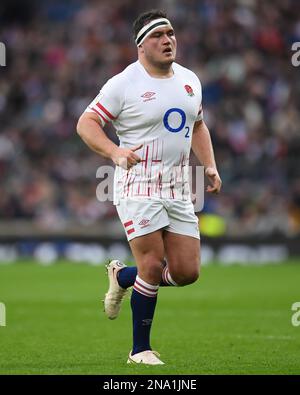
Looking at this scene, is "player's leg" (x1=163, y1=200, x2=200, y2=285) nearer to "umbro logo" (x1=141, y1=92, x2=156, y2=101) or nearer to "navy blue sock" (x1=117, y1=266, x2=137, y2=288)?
"navy blue sock" (x1=117, y1=266, x2=137, y2=288)

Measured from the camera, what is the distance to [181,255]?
8039mm

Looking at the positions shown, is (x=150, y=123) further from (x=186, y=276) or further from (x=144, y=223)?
(x=186, y=276)

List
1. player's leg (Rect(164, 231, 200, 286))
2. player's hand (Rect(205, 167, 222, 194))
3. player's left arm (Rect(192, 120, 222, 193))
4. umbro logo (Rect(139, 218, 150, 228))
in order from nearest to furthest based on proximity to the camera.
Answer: umbro logo (Rect(139, 218, 150, 228)), player's leg (Rect(164, 231, 200, 286)), player's hand (Rect(205, 167, 222, 194)), player's left arm (Rect(192, 120, 222, 193))

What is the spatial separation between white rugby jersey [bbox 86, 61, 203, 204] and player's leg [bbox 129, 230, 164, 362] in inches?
14.3

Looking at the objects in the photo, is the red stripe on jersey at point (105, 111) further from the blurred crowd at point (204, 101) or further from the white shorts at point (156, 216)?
the blurred crowd at point (204, 101)

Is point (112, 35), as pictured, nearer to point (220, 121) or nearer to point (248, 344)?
point (220, 121)

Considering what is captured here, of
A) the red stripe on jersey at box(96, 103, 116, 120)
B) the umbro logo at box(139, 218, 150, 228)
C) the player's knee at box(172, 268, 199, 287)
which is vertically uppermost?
the red stripe on jersey at box(96, 103, 116, 120)

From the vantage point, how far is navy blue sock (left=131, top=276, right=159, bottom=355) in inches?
315

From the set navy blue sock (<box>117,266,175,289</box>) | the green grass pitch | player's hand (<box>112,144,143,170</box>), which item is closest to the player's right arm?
player's hand (<box>112,144,143,170</box>)

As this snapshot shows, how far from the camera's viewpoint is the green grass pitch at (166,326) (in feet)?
26.2

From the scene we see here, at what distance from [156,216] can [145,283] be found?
1.72ft

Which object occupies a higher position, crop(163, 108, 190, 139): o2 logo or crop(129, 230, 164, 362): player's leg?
crop(163, 108, 190, 139): o2 logo

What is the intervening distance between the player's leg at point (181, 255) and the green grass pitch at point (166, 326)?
706mm

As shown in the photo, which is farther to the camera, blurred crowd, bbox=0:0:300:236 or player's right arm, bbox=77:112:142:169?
blurred crowd, bbox=0:0:300:236
